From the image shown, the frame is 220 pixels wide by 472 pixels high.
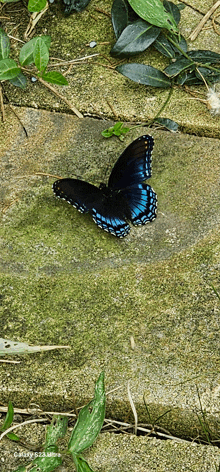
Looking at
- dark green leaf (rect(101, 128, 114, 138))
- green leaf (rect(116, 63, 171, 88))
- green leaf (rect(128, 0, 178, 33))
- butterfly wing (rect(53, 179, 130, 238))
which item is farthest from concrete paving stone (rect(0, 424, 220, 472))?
green leaf (rect(128, 0, 178, 33))

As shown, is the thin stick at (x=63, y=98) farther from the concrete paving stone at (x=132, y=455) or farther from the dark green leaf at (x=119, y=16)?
the concrete paving stone at (x=132, y=455)

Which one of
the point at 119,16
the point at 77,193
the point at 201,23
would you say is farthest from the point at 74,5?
the point at 77,193

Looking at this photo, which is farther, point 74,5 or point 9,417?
point 74,5

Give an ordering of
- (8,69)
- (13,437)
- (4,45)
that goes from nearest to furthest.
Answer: (13,437) → (8,69) → (4,45)

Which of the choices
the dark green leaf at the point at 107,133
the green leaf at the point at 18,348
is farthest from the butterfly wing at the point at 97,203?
the green leaf at the point at 18,348

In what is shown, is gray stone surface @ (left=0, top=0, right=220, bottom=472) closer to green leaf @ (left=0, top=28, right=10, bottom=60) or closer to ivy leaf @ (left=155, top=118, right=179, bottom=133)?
ivy leaf @ (left=155, top=118, right=179, bottom=133)

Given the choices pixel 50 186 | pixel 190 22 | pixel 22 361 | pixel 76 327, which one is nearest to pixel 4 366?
pixel 22 361

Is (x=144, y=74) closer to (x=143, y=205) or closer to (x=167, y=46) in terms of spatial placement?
(x=167, y=46)
